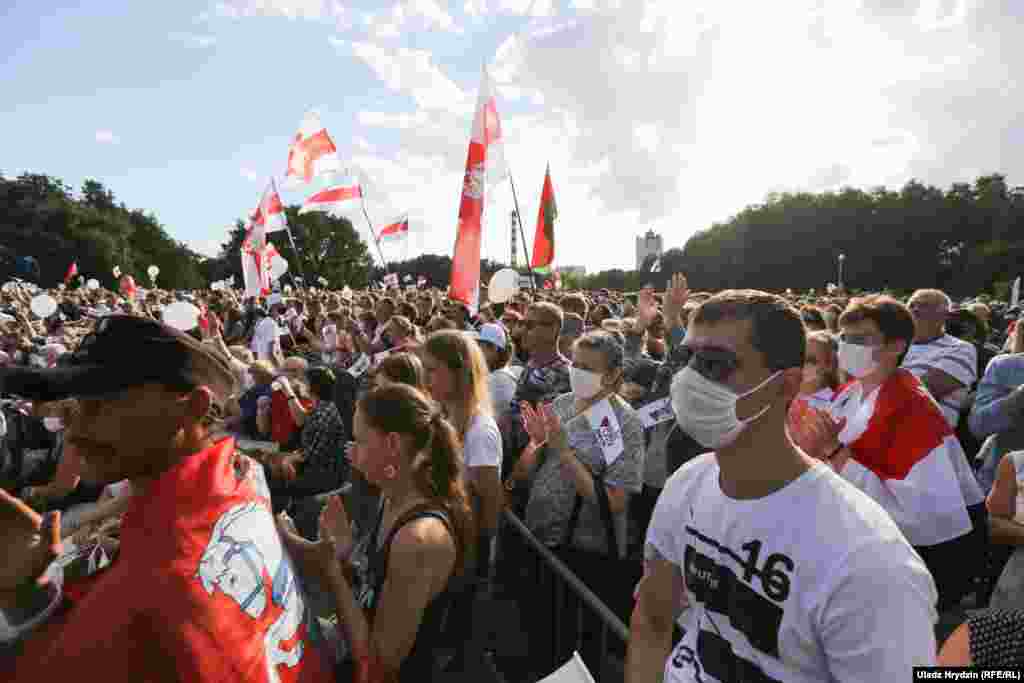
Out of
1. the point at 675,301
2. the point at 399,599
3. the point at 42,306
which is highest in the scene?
the point at 42,306

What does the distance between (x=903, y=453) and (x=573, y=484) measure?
1587mm

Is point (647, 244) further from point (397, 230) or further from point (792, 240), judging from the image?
point (397, 230)

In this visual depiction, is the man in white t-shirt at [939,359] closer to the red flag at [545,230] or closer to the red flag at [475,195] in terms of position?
the red flag at [475,195]

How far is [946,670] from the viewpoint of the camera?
1309 mm

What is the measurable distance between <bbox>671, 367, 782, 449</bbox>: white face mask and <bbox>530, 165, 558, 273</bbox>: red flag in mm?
10896

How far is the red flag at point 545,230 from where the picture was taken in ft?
41.7

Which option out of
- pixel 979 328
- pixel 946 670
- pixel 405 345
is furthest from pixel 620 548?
pixel 979 328

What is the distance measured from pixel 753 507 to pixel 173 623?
53.6 inches

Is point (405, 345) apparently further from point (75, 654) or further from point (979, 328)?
point (979, 328)

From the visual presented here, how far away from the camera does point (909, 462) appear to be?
297cm

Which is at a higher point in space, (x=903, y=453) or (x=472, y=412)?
(x=472, y=412)

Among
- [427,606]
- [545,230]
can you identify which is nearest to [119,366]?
[427,606]

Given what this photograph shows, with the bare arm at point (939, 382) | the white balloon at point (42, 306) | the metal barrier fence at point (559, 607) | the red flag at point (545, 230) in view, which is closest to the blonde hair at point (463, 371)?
the metal barrier fence at point (559, 607)

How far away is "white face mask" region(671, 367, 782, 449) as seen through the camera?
1.83m
